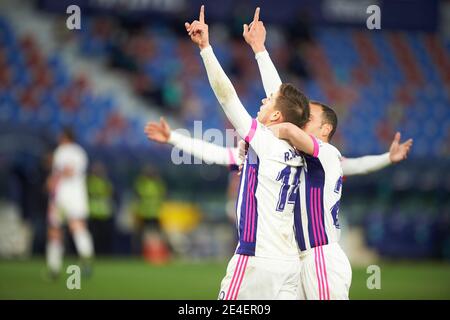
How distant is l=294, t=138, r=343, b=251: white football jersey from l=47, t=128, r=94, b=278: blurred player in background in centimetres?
789

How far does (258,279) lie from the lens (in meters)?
5.95

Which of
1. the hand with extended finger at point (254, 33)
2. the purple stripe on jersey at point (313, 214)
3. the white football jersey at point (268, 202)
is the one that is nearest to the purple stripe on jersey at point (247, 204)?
the white football jersey at point (268, 202)

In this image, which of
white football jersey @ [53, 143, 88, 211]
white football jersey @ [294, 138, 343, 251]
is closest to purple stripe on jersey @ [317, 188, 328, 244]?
white football jersey @ [294, 138, 343, 251]

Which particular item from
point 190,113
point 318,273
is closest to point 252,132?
point 318,273

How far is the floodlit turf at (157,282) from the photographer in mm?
11203

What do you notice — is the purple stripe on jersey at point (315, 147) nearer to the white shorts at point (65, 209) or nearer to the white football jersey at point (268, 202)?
the white football jersey at point (268, 202)

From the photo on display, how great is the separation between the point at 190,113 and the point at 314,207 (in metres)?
15.5

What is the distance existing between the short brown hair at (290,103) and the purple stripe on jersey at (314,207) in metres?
0.51

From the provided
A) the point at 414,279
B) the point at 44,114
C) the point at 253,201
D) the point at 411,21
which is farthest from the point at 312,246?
the point at 411,21

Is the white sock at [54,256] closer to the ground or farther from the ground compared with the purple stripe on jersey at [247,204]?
→ farther from the ground

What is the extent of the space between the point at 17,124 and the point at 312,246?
518 inches

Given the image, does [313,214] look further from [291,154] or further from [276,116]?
[276,116]

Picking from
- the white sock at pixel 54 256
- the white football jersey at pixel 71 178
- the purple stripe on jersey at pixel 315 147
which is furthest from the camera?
the white football jersey at pixel 71 178

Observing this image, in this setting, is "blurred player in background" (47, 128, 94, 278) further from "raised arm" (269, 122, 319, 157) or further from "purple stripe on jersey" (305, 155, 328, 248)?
"raised arm" (269, 122, 319, 157)
